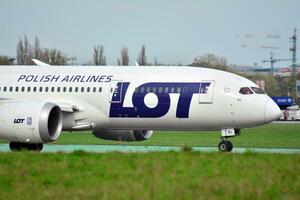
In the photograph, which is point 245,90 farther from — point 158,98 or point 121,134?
point 121,134

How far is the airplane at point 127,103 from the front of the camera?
94.5 ft

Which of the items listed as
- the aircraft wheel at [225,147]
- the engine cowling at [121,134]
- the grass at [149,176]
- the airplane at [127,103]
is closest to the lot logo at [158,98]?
the airplane at [127,103]

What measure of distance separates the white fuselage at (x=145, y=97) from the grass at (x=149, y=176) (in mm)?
9355

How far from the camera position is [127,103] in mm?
30234

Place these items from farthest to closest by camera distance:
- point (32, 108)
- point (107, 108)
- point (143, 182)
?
point (107, 108) < point (32, 108) < point (143, 182)

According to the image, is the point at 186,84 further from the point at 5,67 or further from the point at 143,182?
the point at 143,182

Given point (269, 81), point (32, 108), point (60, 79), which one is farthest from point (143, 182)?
point (269, 81)

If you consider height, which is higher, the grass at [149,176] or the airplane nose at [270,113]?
the airplane nose at [270,113]

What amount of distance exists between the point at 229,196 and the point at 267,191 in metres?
0.82

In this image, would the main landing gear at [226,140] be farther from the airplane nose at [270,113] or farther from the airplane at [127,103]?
the airplane nose at [270,113]

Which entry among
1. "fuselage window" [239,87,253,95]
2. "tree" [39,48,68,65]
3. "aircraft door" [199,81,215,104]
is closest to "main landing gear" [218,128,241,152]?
"aircraft door" [199,81,215,104]

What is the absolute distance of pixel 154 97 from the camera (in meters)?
30.0

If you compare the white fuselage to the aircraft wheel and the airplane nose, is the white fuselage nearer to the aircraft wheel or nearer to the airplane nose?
the airplane nose

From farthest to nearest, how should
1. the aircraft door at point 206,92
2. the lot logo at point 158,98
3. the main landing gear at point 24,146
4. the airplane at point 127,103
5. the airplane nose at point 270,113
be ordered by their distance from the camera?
the main landing gear at point 24,146
the lot logo at point 158,98
the aircraft door at point 206,92
the airplane nose at point 270,113
the airplane at point 127,103
